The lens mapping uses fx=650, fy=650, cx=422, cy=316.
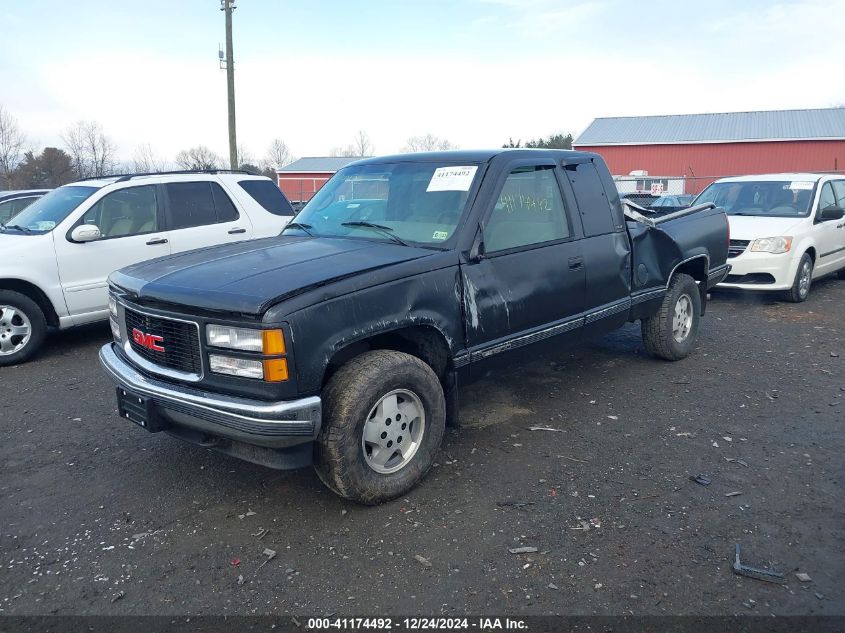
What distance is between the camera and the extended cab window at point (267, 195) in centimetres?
813

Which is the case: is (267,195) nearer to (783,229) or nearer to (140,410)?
(140,410)

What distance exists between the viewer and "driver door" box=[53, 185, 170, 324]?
670 centimetres

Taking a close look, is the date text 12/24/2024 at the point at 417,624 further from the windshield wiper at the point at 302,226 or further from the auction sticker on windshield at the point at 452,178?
the windshield wiper at the point at 302,226

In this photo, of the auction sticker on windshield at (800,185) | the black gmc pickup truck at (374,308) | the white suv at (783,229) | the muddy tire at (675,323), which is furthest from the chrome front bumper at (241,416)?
the auction sticker on windshield at (800,185)

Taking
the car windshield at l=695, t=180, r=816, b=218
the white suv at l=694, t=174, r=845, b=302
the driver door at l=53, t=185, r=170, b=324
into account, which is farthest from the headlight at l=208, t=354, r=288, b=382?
the car windshield at l=695, t=180, r=816, b=218

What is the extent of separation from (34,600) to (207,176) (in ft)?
19.3

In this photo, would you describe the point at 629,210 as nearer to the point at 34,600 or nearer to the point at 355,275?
the point at 355,275

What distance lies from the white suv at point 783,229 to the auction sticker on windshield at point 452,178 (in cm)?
610

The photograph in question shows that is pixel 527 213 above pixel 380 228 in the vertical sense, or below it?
above

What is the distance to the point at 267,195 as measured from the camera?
828 centimetres

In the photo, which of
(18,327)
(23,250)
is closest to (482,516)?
(18,327)

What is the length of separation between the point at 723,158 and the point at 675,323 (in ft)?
113

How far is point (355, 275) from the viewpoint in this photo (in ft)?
11.1

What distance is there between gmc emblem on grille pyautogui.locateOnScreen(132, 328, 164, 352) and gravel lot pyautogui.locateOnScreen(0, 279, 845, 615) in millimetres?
886
